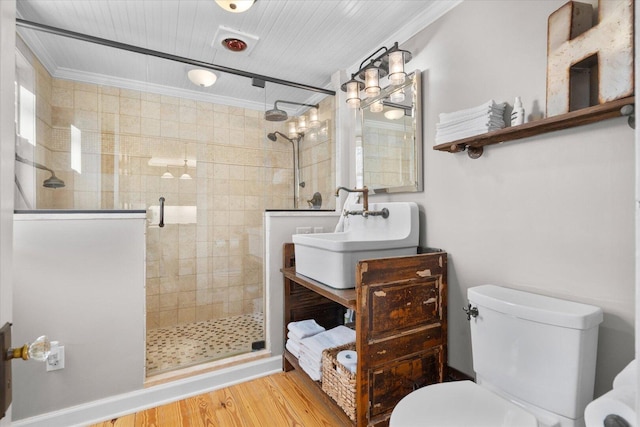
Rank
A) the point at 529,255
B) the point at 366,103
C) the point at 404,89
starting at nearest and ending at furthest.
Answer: the point at 529,255 < the point at 404,89 < the point at 366,103

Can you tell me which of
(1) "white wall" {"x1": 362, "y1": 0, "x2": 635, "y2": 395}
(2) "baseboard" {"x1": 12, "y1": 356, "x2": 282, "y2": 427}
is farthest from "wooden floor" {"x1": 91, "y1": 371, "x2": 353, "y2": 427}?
(1) "white wall" {"x1": 362, "y1": 0, "x2": 635, "y2": 395}

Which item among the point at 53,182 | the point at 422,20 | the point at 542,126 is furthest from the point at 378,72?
the point at 53,182

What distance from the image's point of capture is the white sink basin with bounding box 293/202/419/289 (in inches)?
59.7

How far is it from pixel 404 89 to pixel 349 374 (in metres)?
1.63

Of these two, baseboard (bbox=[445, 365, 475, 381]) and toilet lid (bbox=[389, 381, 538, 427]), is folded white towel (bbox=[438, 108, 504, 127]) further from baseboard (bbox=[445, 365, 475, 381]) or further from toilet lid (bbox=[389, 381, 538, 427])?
baseboard (bbox=[445, 365, 475, 381])

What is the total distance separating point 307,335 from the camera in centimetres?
192

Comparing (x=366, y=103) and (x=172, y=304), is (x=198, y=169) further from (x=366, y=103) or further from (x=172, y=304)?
(x=366, y=103)

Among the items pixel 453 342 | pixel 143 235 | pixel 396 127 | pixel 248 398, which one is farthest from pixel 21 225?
pixel 453 342

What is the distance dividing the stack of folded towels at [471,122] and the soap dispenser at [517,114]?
69 mm

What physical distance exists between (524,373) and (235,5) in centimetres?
207

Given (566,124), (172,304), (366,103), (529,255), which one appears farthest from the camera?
(172,304)

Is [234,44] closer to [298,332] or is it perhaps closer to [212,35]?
[212,35]

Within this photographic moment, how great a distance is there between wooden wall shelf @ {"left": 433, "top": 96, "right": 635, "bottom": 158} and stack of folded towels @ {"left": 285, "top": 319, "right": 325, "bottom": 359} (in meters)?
1.32

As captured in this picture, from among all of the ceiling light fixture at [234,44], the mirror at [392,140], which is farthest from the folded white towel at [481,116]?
the ceiling light fixture at [234,44]
